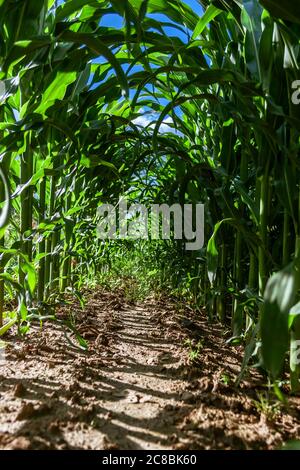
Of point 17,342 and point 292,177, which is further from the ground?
point 292,177

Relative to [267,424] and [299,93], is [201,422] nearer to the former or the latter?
[267,424]

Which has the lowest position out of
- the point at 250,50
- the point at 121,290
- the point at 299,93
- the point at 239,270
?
the point at 121,290

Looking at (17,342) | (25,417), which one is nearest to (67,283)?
(17,342)

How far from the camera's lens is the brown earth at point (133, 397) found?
0.61 metres

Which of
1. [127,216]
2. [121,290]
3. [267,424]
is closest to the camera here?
[267,424]

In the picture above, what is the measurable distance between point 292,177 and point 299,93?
166mm

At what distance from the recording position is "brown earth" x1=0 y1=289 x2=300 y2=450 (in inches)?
23.9

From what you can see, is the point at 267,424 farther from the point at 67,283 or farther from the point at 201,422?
the point at 67,283

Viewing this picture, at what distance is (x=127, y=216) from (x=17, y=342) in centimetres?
254

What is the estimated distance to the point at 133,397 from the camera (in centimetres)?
81

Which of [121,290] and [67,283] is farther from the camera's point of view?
[121,290]

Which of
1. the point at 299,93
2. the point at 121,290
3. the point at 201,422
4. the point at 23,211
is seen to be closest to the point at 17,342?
the point at 23,211

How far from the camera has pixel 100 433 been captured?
628 millimetres
